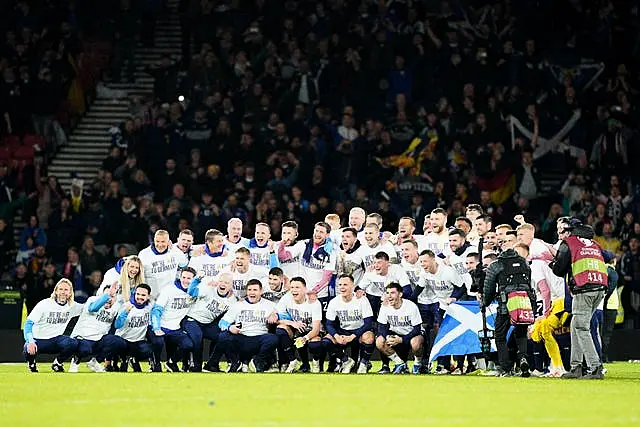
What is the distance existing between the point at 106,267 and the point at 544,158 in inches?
353

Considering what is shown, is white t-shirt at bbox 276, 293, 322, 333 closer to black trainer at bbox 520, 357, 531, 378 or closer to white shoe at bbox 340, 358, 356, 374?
white shoe at bbox 340, 358, 356, 374

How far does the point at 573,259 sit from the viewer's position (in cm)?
1719

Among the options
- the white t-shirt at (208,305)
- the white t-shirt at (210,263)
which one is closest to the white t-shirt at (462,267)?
the white t-shirt at (208,305)

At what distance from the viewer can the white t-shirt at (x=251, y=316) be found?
65.5ft

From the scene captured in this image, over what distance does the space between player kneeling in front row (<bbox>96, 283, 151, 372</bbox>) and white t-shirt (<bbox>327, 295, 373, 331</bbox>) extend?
264cm

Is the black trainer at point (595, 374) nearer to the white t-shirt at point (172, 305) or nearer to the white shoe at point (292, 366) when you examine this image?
the white shoe at point (292, 366)

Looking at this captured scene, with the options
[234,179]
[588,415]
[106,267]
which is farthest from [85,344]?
[588,415]

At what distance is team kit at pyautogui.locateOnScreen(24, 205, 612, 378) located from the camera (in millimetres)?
19766

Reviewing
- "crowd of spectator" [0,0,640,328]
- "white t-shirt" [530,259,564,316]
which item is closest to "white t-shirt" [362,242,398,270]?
"white t-shirt" [530,259,564,316]

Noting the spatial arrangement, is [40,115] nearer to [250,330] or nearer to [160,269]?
[160,269]

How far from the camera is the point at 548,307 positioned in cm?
1862

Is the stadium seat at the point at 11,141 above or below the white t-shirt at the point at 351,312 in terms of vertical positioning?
above

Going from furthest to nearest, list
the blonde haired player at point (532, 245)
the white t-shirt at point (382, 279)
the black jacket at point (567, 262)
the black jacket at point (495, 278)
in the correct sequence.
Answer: the white t-shirt at point (382, 279) < the blonde haired player at point (532, 245) < the black jacket at point (495, 278) < the black jacket at point (567, 262)

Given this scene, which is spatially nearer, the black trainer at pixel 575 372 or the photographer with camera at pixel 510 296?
→ the black trainer at pixel 575 372
